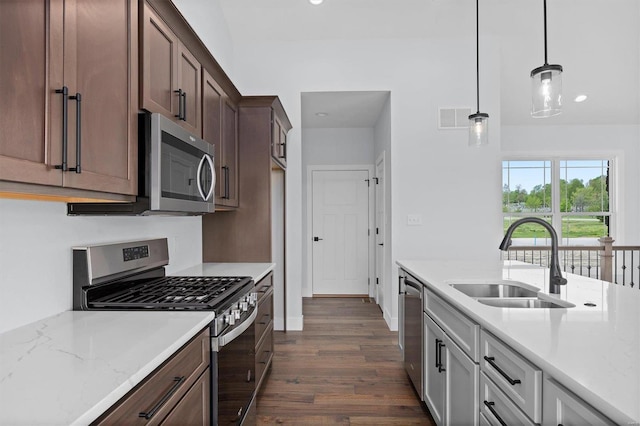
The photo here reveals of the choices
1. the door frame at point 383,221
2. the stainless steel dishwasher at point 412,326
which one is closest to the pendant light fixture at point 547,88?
the stainless steel dishwasher at point 412,326

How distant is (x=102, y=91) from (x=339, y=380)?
253cm

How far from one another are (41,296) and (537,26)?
16.0 ft

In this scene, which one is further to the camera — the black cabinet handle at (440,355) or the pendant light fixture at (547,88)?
the black cabinet handle at (440,355)

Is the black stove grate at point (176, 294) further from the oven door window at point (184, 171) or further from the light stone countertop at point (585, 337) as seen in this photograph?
the light stone countertop at point (585, 337)

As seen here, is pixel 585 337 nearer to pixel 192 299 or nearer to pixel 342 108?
pixel 192 299

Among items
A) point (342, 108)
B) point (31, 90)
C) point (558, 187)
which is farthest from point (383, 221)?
point (31, 90)

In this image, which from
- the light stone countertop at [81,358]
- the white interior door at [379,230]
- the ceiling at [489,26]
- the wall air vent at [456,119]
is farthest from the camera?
the white interior door at [379,230]

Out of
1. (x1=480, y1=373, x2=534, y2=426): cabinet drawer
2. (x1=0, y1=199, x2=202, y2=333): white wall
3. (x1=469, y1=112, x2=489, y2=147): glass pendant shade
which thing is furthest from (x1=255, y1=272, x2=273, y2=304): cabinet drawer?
(x1=469, y1=112, x2=489, y2=147): glass pendant shade

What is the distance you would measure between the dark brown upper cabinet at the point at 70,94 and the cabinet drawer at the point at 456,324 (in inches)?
58.9

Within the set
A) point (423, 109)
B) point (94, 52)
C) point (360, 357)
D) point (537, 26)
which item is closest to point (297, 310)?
point (360, 357)

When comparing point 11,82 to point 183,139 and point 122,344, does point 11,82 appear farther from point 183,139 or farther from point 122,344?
point 183,139

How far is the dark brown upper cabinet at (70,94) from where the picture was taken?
99 cm

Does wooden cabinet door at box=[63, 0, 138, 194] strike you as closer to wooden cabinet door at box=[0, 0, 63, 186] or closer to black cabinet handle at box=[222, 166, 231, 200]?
wooden cabinet door at box=[0, 0, 63, 186]

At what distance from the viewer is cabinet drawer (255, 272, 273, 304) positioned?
105 inches
